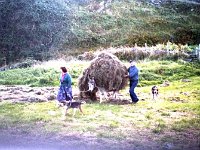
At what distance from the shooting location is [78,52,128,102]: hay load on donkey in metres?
9.99

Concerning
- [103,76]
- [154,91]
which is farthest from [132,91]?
[103,76]

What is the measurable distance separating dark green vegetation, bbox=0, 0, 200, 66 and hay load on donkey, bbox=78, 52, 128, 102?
64cm

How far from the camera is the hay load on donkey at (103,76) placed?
999cm

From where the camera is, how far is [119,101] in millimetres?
10148

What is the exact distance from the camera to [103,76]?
998 centimetres

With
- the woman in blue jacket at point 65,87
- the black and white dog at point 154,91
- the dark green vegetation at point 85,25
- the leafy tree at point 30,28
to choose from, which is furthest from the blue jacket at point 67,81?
the black and white dog at point 154,91

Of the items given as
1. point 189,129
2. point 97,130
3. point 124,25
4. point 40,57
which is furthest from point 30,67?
point 189,129

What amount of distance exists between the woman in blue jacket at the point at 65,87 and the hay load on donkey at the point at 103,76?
0.51 metres

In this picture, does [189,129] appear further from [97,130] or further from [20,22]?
[20,22]

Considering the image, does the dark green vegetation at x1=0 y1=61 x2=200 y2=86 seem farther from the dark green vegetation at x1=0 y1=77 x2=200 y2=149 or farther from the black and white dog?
the black and white dog

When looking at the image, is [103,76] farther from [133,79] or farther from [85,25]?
[85,25]

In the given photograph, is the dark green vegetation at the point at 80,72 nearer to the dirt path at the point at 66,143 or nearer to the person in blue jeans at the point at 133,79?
the person in blue jeans at the point at 133,79

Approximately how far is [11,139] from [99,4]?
482cm

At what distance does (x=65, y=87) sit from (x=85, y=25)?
219 centimetres
